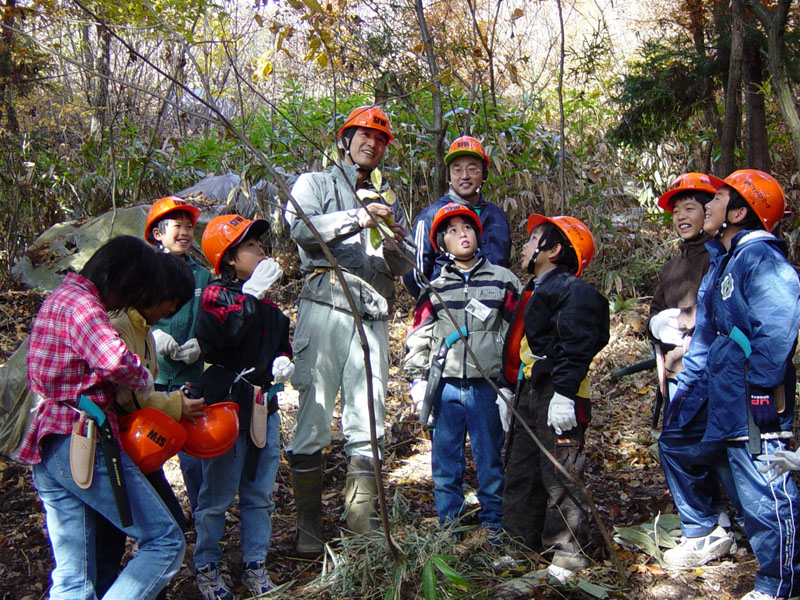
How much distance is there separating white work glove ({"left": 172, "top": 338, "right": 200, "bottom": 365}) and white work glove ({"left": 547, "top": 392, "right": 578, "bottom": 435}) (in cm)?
178

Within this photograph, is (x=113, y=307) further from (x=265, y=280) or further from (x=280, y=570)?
(x=280, y=570)

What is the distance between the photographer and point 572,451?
3.48 m

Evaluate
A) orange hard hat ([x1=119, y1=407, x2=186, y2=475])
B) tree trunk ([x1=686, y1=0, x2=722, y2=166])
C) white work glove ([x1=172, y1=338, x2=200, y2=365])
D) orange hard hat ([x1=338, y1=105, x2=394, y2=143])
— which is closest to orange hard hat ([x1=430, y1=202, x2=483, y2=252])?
orange hard hat ([x1=338, y1=105, x2=394, y2=143])

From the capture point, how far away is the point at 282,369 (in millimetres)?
3535

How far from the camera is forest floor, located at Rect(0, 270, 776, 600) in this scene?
3.36 meters

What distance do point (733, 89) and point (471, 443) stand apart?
12.0 ft

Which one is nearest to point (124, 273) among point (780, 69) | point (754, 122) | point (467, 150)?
point (467, 150)

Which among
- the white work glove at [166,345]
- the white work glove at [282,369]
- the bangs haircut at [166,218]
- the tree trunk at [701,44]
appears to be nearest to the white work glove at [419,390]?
the white work glove at [282,369]

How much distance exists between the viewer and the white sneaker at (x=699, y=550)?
360cm

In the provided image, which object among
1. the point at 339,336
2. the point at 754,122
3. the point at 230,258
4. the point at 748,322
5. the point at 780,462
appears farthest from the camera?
the point at 754,122

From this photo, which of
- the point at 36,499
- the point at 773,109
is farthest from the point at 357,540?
the point at 773,109

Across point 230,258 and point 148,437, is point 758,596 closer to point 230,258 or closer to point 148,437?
point 148,437

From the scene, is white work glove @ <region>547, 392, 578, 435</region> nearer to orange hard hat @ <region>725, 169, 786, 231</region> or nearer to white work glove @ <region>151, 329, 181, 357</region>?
orange hard hat @ <region>725, 169, 786, 231</region>

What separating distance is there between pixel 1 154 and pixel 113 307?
19.1ft
